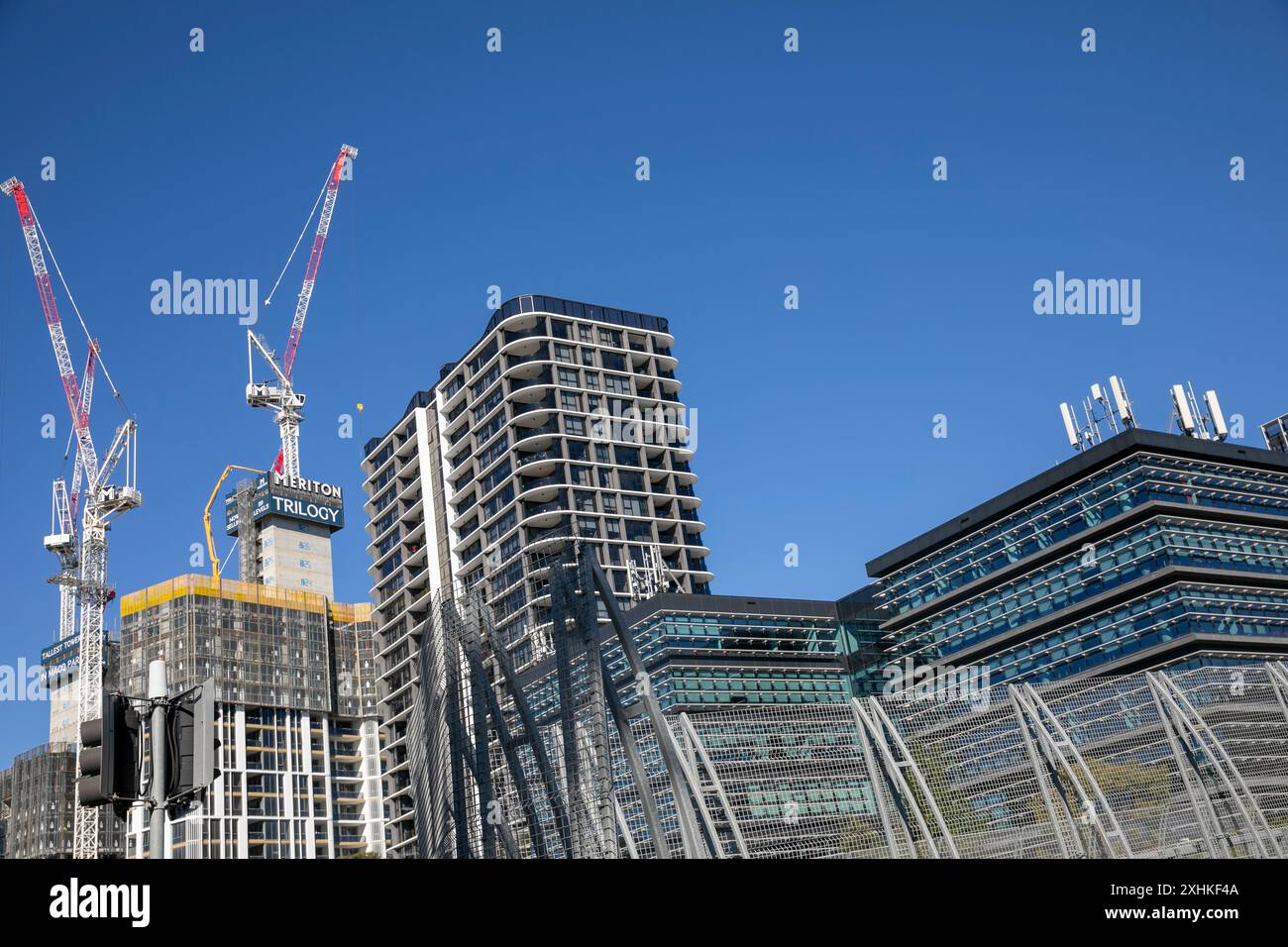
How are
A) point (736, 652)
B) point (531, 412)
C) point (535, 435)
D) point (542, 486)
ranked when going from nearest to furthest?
point (736, 652), point (542, 486), point (531, 412), point (535, 435)

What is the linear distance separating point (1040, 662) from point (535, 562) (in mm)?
48562

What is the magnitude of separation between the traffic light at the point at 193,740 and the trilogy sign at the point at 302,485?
169232 mm

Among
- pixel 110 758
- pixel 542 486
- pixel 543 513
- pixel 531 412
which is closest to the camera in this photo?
pixel 110 758

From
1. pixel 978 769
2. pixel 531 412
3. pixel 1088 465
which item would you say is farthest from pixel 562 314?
pixel 978 769

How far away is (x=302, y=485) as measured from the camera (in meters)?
177

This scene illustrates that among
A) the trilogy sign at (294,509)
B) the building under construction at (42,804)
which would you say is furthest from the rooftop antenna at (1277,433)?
the building under construction at (42,804)

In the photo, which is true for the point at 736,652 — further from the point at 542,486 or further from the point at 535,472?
the point at 535,472

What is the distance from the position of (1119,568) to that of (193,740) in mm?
81320

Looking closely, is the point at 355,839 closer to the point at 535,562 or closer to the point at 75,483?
the point at 535,562

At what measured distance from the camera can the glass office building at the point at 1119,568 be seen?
7950 cm

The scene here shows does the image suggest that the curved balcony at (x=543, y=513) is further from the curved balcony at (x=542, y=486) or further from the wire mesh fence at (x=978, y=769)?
the wire mesh fence at (x=978, y=769)

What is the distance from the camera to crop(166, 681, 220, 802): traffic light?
8.51 metres

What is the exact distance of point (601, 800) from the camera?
21938mm
